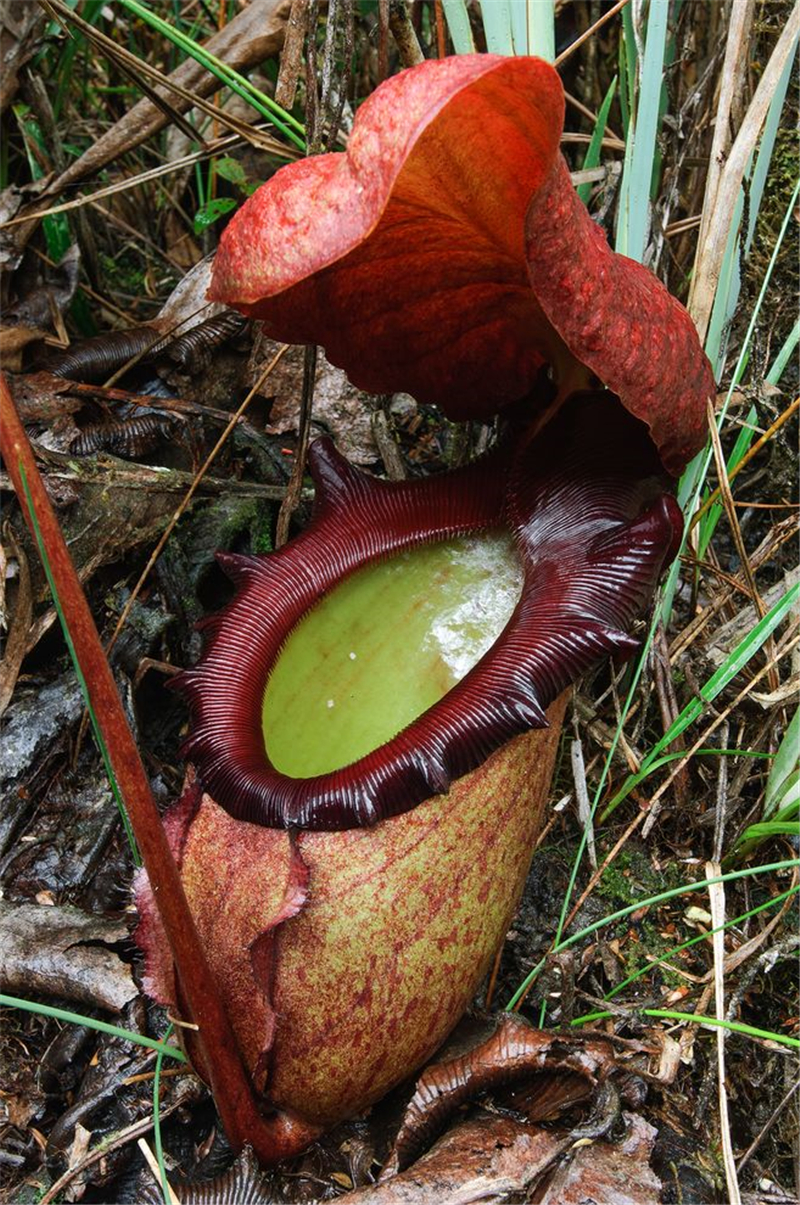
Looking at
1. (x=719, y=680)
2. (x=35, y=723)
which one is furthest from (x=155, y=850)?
(x=719, y=680)

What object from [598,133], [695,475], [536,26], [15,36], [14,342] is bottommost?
[695,475]

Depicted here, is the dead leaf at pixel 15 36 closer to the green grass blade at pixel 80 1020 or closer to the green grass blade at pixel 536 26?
the green grass blade at pixel 536 26

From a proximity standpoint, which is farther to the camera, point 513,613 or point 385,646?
point 385,646

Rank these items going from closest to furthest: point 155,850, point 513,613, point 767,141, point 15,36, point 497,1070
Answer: point 155,850
point 497,1070
point 513,613
point 767,141
point 15,36

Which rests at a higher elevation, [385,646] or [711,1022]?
[385,646]

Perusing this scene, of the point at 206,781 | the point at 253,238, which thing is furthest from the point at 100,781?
the point at 253,238

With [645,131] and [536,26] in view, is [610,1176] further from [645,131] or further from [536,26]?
[536,26]

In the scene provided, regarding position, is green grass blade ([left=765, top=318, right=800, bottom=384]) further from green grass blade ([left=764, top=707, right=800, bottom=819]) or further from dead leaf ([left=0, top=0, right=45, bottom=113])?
dead leaf ([left=0, top=0, right=45, bottom=113])
